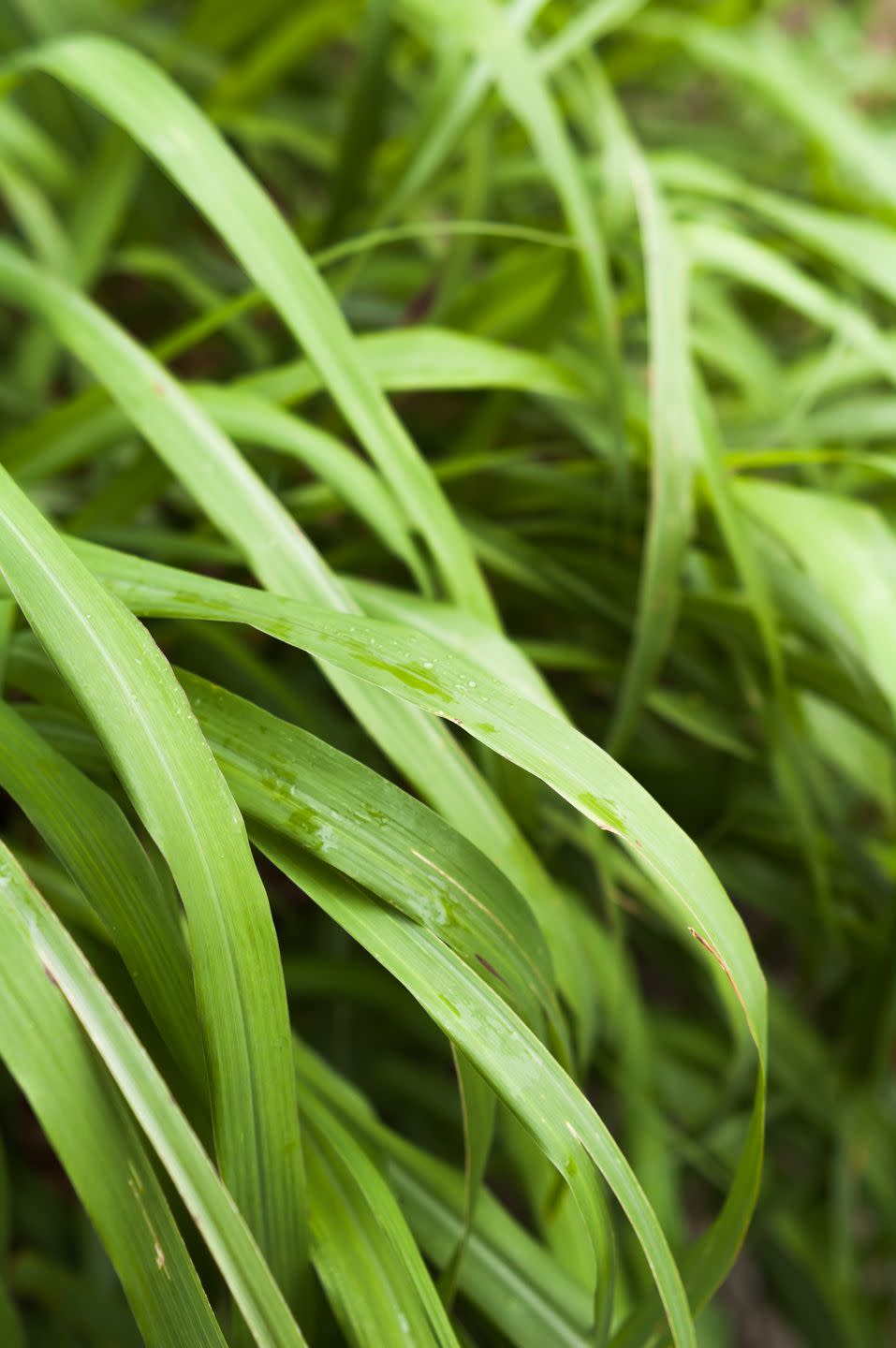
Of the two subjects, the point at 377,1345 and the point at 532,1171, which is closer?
the point at 377,1345

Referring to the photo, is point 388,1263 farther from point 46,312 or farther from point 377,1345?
point 46,312

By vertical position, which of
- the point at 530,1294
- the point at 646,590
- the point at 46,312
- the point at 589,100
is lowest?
the point at 530,1294

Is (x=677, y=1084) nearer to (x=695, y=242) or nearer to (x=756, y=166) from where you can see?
(x=695, y=242)

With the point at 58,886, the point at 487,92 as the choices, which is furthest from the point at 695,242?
the point at 58,886

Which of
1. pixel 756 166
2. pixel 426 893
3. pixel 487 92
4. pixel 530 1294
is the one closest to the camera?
pixel 426 893

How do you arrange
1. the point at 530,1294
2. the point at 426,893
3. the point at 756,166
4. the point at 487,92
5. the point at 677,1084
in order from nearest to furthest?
the point at 426,893 → the point at 530,1294 → the point at 487,92 → the point at 677,1084 → the point at 756,166

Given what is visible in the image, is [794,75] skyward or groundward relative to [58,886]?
skyward
